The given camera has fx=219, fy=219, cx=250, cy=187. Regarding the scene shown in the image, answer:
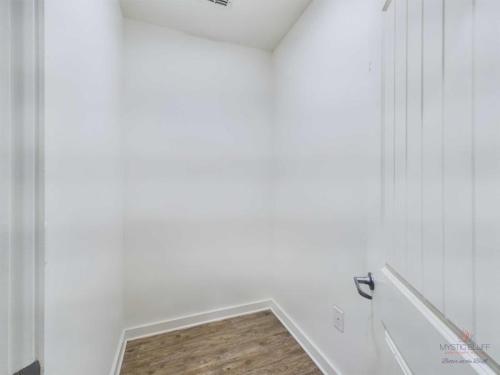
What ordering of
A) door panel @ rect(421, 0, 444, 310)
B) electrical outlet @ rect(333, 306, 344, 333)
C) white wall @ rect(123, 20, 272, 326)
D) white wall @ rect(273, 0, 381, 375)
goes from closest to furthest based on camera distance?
door panel @ rect(421, 0, 444, 310) < white wall @ rect(273, 0, 381, 375) < electrical outlet @ rect(333, 306, 344, 333) < white wall @ rect(123, 20, 272, 326)

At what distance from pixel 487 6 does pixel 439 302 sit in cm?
51

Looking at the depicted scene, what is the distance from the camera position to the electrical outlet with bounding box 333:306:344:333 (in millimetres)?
1284

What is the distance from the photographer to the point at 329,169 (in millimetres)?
1408

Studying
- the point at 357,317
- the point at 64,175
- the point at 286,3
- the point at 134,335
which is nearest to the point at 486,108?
the point at 64,175

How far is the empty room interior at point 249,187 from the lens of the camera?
407mm

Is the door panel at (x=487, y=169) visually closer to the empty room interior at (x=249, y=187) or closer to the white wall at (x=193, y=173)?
the empty room interior at (x=249, y=187)

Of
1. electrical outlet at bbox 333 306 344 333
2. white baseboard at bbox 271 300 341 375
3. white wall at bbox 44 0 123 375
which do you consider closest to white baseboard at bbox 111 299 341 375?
white baseboard at bbox 271 300 341 375

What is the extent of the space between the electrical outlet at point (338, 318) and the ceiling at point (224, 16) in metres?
2.08

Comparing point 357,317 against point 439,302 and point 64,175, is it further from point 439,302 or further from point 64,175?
point 64,175

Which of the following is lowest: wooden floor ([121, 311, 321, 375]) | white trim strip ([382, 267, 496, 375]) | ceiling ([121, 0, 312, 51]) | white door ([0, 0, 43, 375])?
wooden floor ([121, 311, 321, 375])

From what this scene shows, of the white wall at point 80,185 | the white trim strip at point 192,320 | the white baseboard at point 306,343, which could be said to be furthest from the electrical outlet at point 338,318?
the white wall at point 80,185

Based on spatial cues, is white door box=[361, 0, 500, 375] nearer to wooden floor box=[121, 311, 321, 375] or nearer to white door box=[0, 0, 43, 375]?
white door box=[0, 0, 43, 375]

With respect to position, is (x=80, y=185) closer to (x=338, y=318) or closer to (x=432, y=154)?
(x=432, y=154)

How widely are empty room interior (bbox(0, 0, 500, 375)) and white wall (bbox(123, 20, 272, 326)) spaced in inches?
0.6
